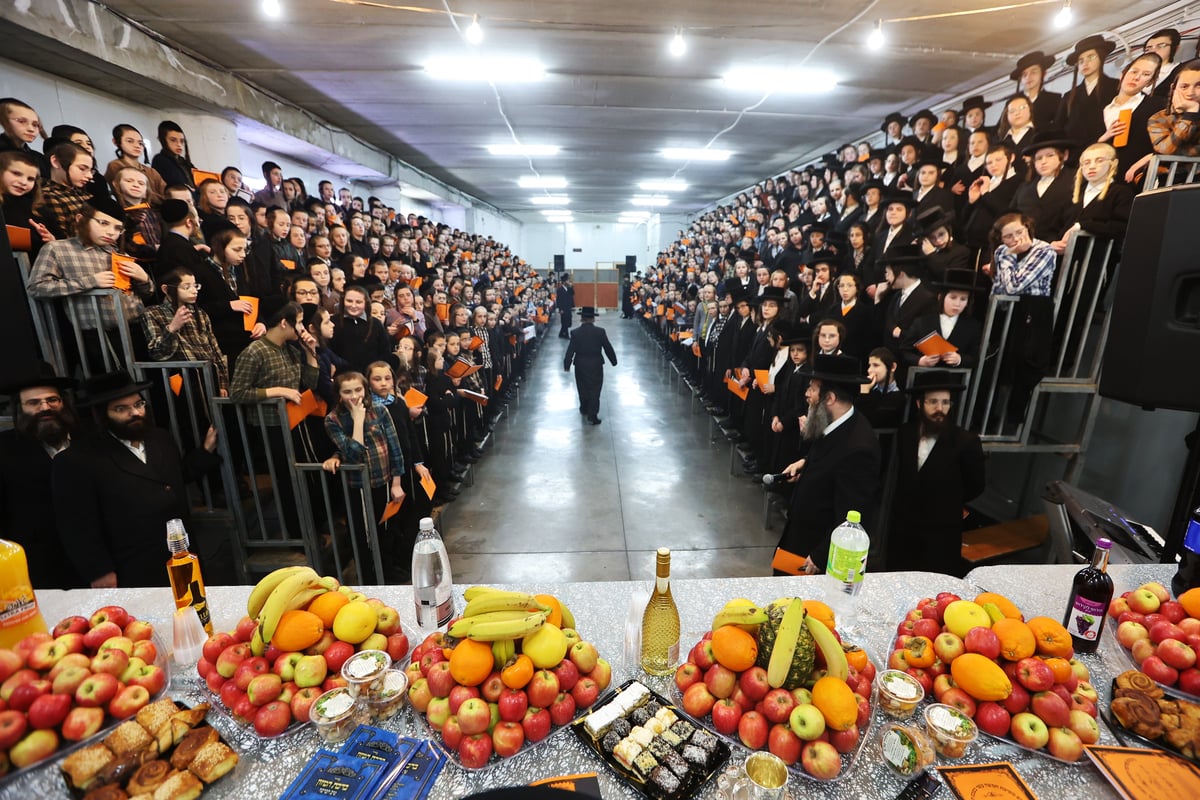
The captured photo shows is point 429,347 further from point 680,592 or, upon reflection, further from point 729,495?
point 680,592

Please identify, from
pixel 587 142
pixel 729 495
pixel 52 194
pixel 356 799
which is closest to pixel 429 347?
pixel 52 194

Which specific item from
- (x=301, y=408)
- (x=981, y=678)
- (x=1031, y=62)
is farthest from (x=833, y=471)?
(x=1031, y=62)

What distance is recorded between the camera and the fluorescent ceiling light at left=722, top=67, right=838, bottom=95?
605 cm

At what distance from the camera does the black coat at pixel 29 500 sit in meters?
2.56

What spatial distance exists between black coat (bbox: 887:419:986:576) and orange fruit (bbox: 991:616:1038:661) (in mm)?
2007

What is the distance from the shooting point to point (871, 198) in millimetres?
5660

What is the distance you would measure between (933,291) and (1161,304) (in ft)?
9.57

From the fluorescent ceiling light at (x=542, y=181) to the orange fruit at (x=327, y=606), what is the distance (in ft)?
45.4

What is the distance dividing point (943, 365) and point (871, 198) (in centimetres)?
294

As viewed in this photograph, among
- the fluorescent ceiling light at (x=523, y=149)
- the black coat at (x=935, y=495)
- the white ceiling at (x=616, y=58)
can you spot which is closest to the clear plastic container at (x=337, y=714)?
the black coat at (x=935, y=495)

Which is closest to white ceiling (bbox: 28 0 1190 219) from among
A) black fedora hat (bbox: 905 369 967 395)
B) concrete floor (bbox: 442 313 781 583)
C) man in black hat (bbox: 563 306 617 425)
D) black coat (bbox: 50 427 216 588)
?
man in black hat (bbox: 563 306 617 425)

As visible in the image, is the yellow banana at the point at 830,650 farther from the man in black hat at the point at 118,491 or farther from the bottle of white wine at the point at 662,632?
the man in black hat at the point at 118,491

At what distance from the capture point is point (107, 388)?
99.6 inches

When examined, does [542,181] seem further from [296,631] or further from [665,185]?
[296,631]
